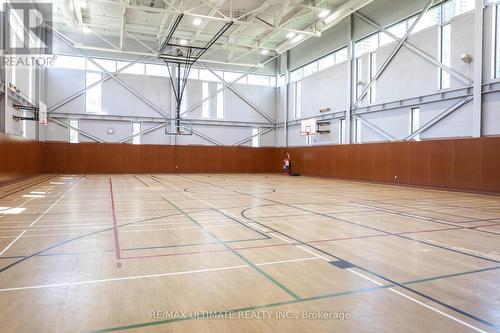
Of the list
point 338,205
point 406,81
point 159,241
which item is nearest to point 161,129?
point 406,81

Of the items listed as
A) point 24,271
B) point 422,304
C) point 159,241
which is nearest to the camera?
point 422,304

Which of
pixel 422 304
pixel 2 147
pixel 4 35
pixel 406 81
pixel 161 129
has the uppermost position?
pixel 4 35

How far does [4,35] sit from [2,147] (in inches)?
218

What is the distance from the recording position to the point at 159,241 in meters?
5.42

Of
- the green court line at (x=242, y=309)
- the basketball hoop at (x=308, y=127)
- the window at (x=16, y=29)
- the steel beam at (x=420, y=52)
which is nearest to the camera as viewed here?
the green court line at (x=242, y=309)

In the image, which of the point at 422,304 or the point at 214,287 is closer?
the point at 422,304

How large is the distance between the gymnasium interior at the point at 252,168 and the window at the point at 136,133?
0.69ft

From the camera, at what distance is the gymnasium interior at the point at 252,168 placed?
10.6ft

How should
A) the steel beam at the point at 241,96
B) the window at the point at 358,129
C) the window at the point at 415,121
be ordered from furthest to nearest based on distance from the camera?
the steel beam at the point at 241,96 < the window at the point at 358,129 < the window at the point at 415,121

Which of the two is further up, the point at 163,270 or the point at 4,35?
the point at 4,35

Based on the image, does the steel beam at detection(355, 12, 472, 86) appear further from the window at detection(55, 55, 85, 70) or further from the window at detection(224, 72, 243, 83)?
the window at detection(55, 55, 85, 70)

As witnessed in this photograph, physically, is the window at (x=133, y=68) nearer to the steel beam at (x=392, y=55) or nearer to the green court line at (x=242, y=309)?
the steel beam at (x=392, y=55)

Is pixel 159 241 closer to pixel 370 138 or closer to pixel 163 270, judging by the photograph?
pixel 163 270

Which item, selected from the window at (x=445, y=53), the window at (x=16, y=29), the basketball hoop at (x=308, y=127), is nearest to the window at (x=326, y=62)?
the basketball hoop at (x=308, y=127)
